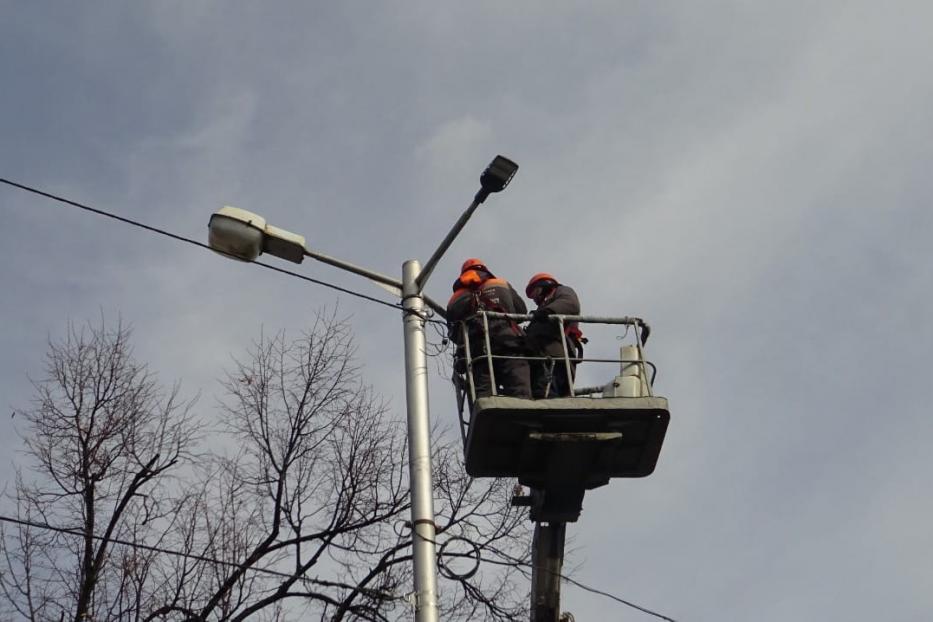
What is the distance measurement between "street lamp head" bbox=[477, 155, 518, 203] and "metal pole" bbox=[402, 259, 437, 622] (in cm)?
68

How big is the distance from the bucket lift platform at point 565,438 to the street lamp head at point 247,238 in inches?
64.6

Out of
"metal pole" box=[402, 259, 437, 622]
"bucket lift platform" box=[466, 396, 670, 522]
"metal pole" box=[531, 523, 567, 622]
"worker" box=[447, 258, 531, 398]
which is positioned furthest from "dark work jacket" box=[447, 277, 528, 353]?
"metal pole" box=[531, 523, 567, 622]

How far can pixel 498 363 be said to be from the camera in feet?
28.2

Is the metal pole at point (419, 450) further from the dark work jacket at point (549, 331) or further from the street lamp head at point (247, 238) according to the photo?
the dark work jacket at point (549, 331)

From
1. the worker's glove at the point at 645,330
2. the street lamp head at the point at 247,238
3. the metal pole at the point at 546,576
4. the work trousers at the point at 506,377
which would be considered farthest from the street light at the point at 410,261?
the metal pole at the point at 546,576

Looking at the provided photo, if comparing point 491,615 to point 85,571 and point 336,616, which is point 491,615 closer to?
point 336,616

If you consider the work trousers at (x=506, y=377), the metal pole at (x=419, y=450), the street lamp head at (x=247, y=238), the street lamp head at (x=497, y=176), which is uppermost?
the street lamp head at (x=497, y=176)

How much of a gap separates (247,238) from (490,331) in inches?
85.6

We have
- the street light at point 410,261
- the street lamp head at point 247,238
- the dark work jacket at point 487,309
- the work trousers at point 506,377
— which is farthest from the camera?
the dark work jacket at point 487,309

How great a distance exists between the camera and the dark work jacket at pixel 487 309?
28.6ft

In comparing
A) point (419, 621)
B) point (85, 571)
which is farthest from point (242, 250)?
point (85, 571)

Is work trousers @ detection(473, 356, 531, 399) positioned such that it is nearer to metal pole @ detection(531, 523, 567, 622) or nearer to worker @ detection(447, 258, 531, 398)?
worker @ detection(447, 258, 531, 398)

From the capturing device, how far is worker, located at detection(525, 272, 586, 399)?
28.6 ft

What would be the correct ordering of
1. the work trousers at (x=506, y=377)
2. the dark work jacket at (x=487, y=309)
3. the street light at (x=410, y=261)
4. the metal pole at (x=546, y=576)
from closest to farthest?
the street light at (x=410, y=261) < the work trousers at (x=506, y=377) < the dark work jacket at (x=487, y=309) < the metal pole at (x=546, y=576)
